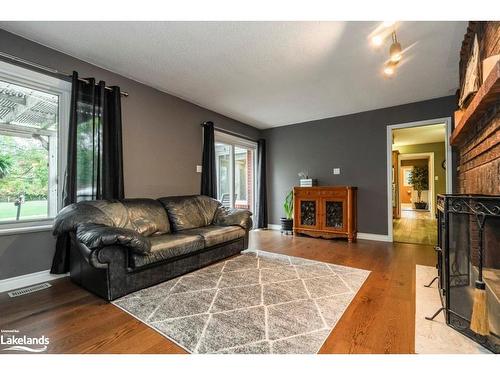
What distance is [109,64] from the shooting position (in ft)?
9.25

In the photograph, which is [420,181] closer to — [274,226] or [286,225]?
[274,226]

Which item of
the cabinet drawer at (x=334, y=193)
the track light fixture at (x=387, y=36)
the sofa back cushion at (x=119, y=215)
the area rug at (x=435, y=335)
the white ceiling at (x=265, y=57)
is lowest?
the area rug at (x=435, y=335)

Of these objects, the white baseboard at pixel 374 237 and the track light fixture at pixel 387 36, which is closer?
the track light fixture at pixel 387 36

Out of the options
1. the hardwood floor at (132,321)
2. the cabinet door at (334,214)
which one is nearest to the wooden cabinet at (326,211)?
the cabinet door at (334,214)

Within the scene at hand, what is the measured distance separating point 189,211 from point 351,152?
10.9ft

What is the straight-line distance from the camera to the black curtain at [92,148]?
254cm

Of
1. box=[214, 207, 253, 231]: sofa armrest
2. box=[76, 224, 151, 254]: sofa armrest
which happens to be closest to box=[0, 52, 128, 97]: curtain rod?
box=[76, 224, 151, 254]: sofa armrest

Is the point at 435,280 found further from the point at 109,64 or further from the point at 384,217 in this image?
the point at 109,64

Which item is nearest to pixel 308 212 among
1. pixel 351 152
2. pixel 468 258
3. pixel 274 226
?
pixel 274 226

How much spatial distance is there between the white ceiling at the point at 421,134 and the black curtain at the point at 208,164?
4.10 metres

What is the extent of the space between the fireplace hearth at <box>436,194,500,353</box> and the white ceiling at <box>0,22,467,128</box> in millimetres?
1681

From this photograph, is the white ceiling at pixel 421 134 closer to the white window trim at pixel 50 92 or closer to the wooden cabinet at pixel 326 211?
the wooden cabinet at pixel 326 211
